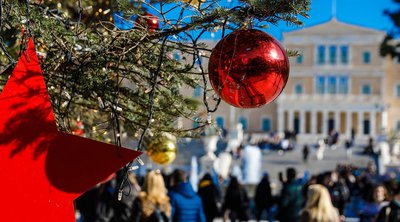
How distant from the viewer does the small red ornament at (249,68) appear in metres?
2.02

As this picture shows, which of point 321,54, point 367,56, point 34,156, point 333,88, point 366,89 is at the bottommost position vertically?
point 34,156

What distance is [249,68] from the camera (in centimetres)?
202

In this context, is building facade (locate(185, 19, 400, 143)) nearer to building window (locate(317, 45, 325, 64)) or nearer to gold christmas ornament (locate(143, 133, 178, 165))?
building window (locate(317, 45, 325, 64))

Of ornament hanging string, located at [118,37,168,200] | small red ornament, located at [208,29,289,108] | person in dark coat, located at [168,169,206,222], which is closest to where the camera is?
small red ornament, located at [208,29,289,108]

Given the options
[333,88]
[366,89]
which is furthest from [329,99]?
[366,89]

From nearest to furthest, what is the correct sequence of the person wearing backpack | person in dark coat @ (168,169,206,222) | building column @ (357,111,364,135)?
1. the person wearing backpack
2. person in dark coat @ (168,169,206,222)
3. building column @ (357,111,364,135)

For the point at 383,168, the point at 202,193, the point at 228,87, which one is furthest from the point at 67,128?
the point at 383,168

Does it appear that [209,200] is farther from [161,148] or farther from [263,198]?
[161,148]

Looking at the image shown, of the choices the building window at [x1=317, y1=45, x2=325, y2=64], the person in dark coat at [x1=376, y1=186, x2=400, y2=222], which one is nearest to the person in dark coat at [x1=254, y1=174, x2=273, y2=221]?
the person in dark coat at [x1=376, y1=186, x2=400, y2=222]

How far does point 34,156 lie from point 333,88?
4838 centimetres

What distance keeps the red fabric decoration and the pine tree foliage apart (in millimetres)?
112

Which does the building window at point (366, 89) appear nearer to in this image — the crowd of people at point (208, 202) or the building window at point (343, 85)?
the building window at point (343, 85)

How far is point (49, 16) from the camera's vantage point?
2.46m

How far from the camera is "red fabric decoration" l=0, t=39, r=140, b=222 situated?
85.4 inches
